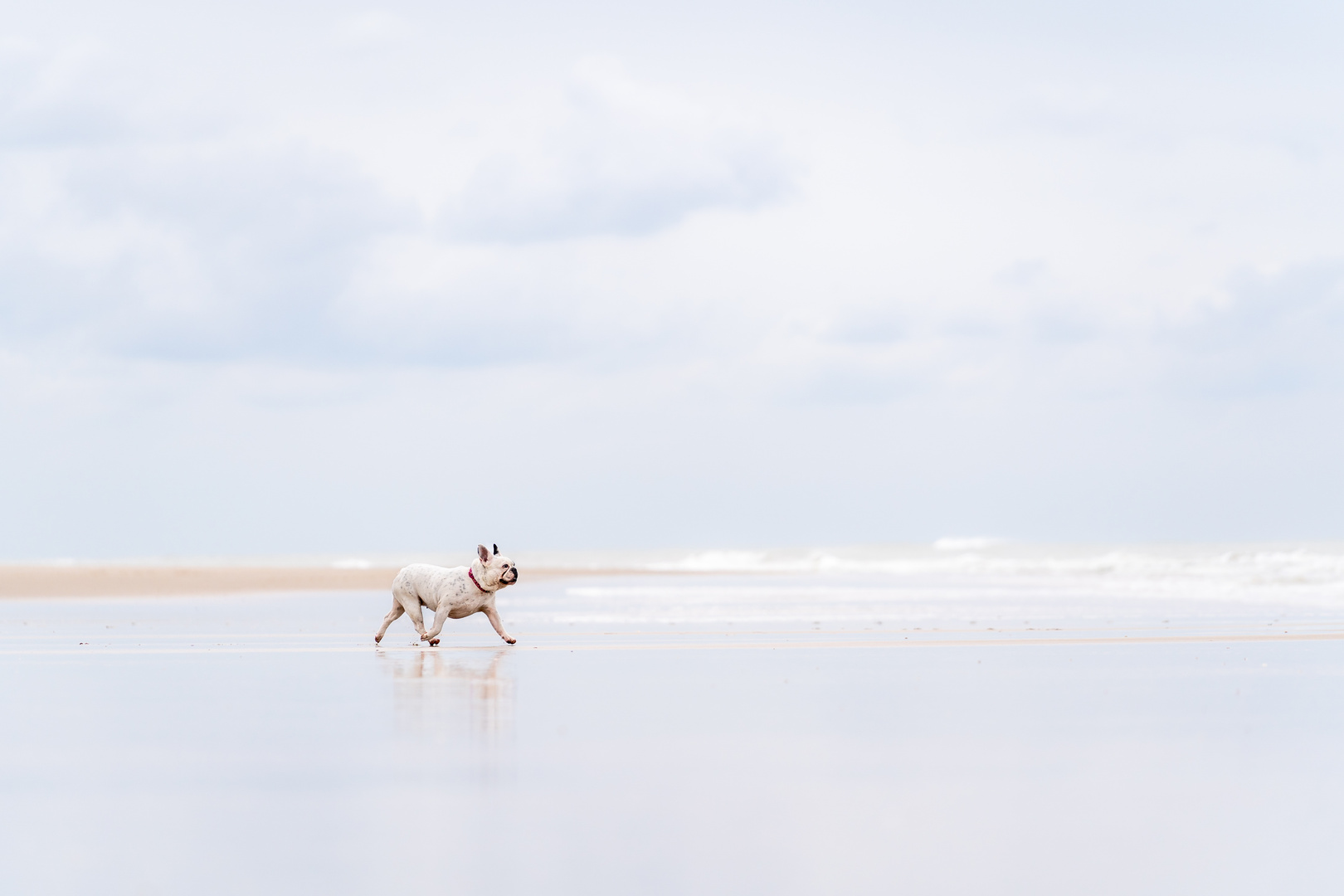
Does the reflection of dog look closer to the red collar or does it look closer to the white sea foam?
the red collar

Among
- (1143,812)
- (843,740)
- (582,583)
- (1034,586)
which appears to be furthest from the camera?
(582,583)

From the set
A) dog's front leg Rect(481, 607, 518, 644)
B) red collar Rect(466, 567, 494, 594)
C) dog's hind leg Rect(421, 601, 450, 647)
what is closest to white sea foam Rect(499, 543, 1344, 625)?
dog's front leg Rect(481, 607, 518, 644)

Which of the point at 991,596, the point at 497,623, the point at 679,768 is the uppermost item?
the point at 497,623

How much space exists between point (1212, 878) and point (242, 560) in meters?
86.6

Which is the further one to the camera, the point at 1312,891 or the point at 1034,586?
the point at 1034,586

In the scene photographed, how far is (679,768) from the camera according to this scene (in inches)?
240

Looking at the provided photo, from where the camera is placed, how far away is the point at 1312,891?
13.8 ft

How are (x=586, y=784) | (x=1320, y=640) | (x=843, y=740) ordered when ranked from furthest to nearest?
1. (x=1320, y=640)
2. (x=843, y=740)
3. (x=586, y=784)

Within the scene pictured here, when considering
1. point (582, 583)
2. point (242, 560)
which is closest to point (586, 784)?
point (582, 583)

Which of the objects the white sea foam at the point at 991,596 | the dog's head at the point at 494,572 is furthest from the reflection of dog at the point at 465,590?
the white sea foam at the point at 991,596

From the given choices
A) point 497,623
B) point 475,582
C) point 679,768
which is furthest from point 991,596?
point 679,768

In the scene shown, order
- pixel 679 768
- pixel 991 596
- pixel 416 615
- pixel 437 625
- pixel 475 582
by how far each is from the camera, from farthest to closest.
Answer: pixel 991 596
pixel 416 615
pixel 475 582
pixel 437 625
pixel 679 768

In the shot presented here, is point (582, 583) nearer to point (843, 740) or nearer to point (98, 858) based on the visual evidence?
point (843, 740)

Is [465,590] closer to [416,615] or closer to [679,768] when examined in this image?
[416,615]
